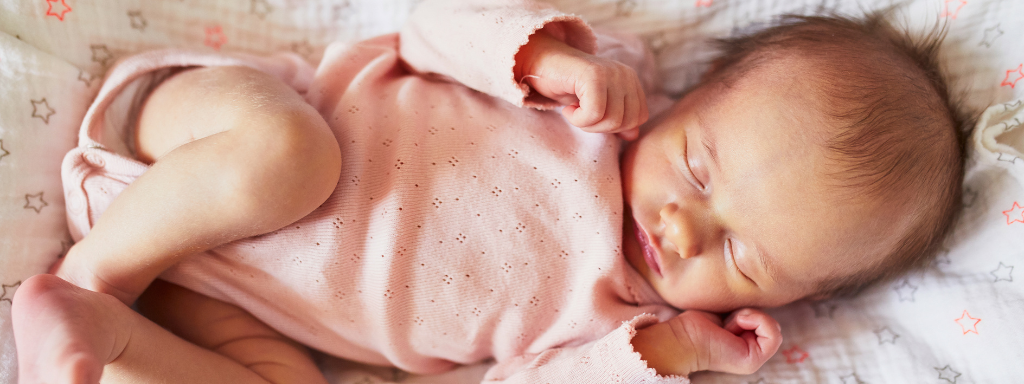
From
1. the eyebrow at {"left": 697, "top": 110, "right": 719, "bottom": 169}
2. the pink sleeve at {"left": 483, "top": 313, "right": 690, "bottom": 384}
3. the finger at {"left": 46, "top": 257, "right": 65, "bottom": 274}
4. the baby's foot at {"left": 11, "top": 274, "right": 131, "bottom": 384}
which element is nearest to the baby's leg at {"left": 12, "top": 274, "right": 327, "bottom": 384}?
the baby's foot at {"left": 11, "top": 274, "right": 131, "bottom": 384}

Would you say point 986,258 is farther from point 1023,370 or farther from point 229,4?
point 229,4

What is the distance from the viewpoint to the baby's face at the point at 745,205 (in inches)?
39.4

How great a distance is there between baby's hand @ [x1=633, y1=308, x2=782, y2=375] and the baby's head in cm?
4

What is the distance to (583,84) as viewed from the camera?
1.04 m

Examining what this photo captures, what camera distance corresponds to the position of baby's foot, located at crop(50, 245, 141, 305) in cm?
99

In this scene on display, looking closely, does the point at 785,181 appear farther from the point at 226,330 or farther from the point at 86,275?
the point at 86,275

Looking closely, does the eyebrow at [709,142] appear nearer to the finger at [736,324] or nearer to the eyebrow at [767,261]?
the eyebrow at [767,261]

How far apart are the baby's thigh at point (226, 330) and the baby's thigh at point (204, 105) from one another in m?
0.28

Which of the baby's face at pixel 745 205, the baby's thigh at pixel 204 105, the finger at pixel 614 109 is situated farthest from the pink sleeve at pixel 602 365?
the baby's thigh at pixel 204 105

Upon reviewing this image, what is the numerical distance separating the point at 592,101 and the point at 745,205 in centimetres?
32

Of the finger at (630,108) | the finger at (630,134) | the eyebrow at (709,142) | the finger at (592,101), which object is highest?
the finger at (592,101)

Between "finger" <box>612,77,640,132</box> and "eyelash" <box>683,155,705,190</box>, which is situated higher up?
"finger" <box>612,77,640,132</box>

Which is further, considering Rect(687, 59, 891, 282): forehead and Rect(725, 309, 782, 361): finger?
Rect(725, 309, 782, 361): finger

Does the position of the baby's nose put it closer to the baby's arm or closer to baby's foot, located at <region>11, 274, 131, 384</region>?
the baby's arm
